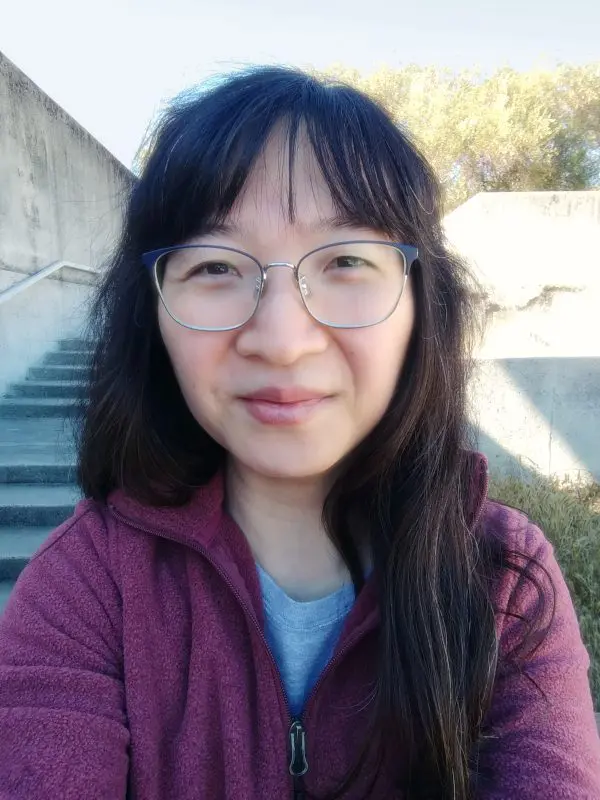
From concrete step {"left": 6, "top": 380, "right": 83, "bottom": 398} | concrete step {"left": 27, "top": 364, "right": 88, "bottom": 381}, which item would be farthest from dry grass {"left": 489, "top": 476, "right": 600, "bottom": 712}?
concrete step {"left": 27, "top": 364, "right": 88, "bottom": 381}

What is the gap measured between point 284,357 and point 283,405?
0.08m

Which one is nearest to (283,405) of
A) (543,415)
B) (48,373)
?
(543,415)

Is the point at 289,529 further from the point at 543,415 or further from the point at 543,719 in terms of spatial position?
the point at 543,415

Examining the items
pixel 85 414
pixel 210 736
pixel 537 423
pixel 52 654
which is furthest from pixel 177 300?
pixel 537 423

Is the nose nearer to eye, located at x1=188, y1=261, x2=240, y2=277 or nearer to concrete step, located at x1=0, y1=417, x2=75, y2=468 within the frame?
eye, located at x1=188, y1=261, x2=240, y2=277

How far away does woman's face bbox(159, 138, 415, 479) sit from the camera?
866mm

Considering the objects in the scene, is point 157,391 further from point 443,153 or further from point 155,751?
point 443,153

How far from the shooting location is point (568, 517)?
114 inches

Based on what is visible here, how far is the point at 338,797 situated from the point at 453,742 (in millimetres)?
202

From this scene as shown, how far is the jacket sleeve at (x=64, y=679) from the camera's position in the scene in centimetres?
80

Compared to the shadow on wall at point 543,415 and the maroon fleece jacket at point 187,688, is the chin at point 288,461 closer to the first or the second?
the maroon fleece jacket at point 187,688

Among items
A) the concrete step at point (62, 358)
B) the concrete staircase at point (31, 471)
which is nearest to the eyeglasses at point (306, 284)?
the concrete staircase at point (31, 471)

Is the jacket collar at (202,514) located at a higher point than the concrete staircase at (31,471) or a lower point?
higher

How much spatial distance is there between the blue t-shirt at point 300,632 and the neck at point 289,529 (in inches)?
1.5
